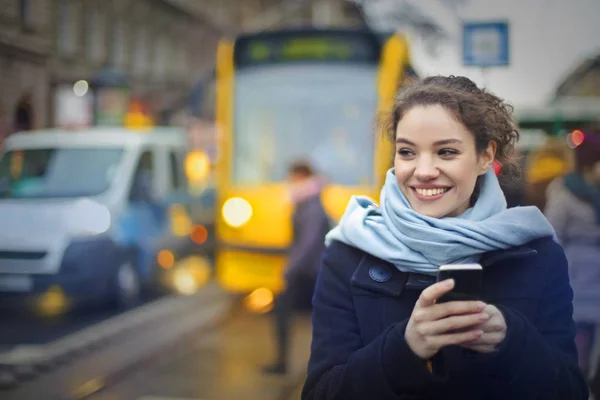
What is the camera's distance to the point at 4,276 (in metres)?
4.67

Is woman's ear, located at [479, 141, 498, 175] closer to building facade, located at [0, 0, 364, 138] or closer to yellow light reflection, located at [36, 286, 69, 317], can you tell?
building facade, located at [0, 0, 364, 138]

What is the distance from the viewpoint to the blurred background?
4.09m

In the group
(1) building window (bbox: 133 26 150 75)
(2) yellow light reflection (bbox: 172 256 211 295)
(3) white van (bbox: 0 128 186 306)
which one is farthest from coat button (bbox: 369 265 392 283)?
(2) yellow light reflection (bbox: 172 256 211 295)

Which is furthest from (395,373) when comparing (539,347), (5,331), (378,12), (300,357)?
(300,357)

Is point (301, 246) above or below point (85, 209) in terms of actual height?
below

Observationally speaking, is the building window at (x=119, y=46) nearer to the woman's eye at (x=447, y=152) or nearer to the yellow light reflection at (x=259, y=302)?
the yellow light reflection at (x=259, y=302)

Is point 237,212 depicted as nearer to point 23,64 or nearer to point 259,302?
point 259,302

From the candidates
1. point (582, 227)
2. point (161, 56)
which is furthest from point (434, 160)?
point (161, 56)

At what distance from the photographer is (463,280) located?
4.60 ft

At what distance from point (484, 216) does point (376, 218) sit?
8.8 inches

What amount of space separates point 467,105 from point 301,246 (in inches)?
161

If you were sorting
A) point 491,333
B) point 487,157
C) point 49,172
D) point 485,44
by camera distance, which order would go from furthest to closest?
point 49,172 → point 485,44 → point 487,157 → point 491,333

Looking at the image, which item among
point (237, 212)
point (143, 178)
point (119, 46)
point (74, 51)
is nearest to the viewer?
point (74, 51)

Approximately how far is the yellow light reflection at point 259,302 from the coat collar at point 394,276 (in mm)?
6689
